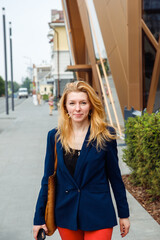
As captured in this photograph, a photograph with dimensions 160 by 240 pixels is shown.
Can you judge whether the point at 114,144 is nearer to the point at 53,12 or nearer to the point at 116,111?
the point at 116,111

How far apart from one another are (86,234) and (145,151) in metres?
2.90

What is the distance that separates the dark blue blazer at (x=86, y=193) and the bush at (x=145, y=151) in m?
2.55

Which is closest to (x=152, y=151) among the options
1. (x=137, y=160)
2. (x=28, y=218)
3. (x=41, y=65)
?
(x=137, y=160)

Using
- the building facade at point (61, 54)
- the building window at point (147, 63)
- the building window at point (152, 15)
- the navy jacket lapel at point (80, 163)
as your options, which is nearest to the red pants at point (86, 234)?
the navy jacket lapel at point (80, 163)

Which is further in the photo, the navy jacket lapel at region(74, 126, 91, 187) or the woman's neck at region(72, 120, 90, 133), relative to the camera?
the woman's neck at region(72, 120, 90, 133)

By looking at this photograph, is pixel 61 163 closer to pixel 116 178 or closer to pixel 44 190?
pixel 44 190

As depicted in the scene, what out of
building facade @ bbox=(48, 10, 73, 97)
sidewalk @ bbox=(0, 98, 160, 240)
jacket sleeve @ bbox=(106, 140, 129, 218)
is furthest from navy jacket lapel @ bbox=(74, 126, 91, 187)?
building facade @ bbox=(48, 10, 73, 97)

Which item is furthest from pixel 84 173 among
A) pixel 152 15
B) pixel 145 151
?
pixel 152 15

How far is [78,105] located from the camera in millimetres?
2375

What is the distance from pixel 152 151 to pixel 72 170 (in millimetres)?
2798

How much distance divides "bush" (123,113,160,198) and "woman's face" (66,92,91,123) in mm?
2541

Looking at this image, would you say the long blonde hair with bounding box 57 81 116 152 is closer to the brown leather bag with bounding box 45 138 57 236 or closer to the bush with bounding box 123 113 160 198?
the brown leather bag with bounding box 45 138 57 236

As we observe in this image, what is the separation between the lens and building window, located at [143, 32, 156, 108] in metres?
8.65

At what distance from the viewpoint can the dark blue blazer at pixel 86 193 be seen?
7.38 ft
